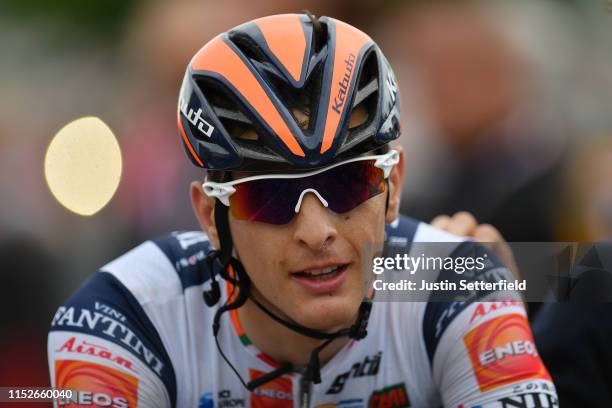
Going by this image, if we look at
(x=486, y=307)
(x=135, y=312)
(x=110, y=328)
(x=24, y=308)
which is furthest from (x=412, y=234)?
(x=24, y=308)

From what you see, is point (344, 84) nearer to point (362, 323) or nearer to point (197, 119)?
point (197, 119)

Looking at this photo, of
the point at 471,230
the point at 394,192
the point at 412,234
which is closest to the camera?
the point at 394,192

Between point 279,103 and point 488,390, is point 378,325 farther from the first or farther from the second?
point 279,103

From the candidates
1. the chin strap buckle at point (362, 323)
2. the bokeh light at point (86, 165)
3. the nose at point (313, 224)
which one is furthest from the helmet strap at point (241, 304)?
the bokeh light at point (86, 165)

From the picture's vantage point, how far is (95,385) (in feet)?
11.4

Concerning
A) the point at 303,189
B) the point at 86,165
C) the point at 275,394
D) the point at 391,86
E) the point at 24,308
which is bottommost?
the point at 275,394

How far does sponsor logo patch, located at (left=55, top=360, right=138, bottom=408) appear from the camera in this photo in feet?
11.3

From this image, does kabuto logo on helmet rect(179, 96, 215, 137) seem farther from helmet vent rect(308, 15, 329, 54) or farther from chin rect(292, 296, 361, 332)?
chin rect(292, 296, 361, 332)

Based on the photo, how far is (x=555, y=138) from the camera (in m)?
5.80

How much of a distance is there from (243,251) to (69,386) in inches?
32.8

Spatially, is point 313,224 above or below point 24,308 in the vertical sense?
below

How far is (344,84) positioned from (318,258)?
0.65 m

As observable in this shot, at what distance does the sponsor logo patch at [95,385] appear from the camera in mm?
3457

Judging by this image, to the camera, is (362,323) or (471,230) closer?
(362,323)
